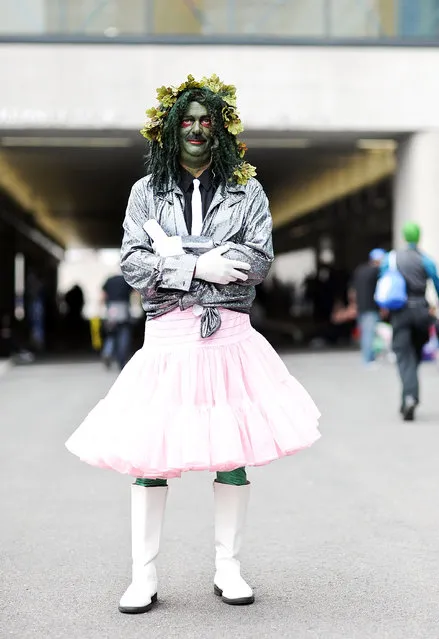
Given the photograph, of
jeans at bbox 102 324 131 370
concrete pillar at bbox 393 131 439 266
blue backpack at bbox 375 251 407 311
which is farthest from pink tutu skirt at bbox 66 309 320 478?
concrete pillar at bbox 393 131 439 266

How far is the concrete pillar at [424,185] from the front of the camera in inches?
800

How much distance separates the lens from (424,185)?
67.3 ft

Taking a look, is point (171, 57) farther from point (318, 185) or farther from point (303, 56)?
point (318, 185)

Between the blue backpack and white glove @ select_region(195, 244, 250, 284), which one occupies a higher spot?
white glove @ select_region(195, 244, 250, 284)

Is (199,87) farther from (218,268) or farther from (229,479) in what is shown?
(229,479)

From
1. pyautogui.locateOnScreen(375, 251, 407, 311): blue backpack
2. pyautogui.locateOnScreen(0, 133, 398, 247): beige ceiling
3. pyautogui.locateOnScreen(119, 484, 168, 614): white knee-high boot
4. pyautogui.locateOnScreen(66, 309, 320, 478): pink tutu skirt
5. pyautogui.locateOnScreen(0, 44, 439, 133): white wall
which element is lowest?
pyautogui.locateOnScreen(119, 484, 168, 614): white knee-high boot

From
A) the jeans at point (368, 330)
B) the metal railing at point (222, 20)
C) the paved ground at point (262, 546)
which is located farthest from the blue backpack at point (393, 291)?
the metal railing at point (222, 20)

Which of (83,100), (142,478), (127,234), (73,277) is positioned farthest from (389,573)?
(73,277)

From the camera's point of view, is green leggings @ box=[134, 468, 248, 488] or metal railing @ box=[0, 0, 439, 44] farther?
metal railing @ box=[0, 0, 439, 44]

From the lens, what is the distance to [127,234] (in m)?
4.38

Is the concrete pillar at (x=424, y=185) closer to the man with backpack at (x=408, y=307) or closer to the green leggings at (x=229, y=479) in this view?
the man with backpack at (x=408, y=307)

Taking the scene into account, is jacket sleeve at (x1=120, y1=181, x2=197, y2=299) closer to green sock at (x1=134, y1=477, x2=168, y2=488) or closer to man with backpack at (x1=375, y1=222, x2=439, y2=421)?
green sock at (x1=134, y1=477, x2=168, y2=488)

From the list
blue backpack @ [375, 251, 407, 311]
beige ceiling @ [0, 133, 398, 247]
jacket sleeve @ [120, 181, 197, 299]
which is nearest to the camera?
jacket sleeve @ [120, 181, 197, 299]

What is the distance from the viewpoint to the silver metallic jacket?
13.9ft
